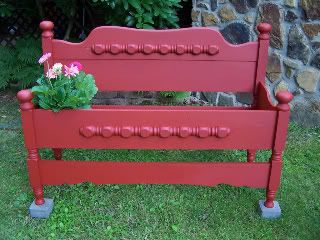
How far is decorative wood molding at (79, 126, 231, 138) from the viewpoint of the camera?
2.16m

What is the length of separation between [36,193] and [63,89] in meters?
0.71

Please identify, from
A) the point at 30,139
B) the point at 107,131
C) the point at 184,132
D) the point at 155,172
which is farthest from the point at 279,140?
the point at 30,139

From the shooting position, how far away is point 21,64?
4098mm

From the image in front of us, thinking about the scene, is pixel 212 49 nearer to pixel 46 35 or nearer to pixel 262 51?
pixel 262 51

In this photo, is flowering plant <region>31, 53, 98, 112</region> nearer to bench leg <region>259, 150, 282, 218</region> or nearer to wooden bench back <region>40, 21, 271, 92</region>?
wooden bench back <region>40, 21, 271, 92</region>

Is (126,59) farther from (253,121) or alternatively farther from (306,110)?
(306,110)

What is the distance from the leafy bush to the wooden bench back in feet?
4.89

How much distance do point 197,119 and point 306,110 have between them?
1731 mm

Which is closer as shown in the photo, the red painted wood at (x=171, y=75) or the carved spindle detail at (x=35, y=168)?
the carved spindle detail at (x=35, y=168)

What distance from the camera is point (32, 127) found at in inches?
85.9

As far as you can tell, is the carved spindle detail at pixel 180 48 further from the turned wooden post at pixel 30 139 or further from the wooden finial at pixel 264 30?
the turned wooden post at pixel 30 139

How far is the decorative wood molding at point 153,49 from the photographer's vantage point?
2.62 meters

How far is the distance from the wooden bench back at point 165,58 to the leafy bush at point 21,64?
4.89 ft

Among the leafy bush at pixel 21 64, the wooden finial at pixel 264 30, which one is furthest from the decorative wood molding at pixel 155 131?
the leafy bush at pixel 21 64
